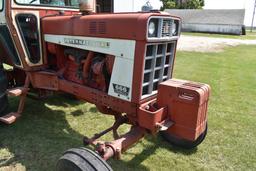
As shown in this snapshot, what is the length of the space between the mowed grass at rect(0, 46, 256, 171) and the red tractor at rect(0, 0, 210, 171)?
0.32 metres

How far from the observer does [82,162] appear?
2.26 m

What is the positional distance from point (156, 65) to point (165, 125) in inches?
24.8

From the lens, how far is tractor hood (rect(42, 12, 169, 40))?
7.66 ft

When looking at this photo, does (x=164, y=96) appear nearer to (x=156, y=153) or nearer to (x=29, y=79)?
(x=156, y=153)

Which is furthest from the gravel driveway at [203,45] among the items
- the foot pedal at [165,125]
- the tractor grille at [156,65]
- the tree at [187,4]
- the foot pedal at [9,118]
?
the tree at [187,4]

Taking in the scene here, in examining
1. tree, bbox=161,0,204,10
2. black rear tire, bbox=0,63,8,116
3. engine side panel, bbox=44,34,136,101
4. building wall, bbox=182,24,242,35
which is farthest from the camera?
tree, bbox=161,0,204,10

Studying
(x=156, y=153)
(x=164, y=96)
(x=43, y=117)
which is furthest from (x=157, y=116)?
(x=43, y=117)

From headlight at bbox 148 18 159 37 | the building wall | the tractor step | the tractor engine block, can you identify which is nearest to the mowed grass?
the tractor step

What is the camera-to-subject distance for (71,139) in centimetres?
364

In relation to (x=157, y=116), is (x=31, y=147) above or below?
below

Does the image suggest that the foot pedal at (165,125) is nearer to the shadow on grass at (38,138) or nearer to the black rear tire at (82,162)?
the black rear tire at (82,162)

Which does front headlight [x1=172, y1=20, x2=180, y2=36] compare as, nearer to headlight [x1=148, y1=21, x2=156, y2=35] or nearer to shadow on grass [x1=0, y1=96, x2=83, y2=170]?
headlight [x1=148, y1=21, x2=156, y2=35]

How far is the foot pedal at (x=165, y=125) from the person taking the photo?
249 cm

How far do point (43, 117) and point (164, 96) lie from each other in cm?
249
